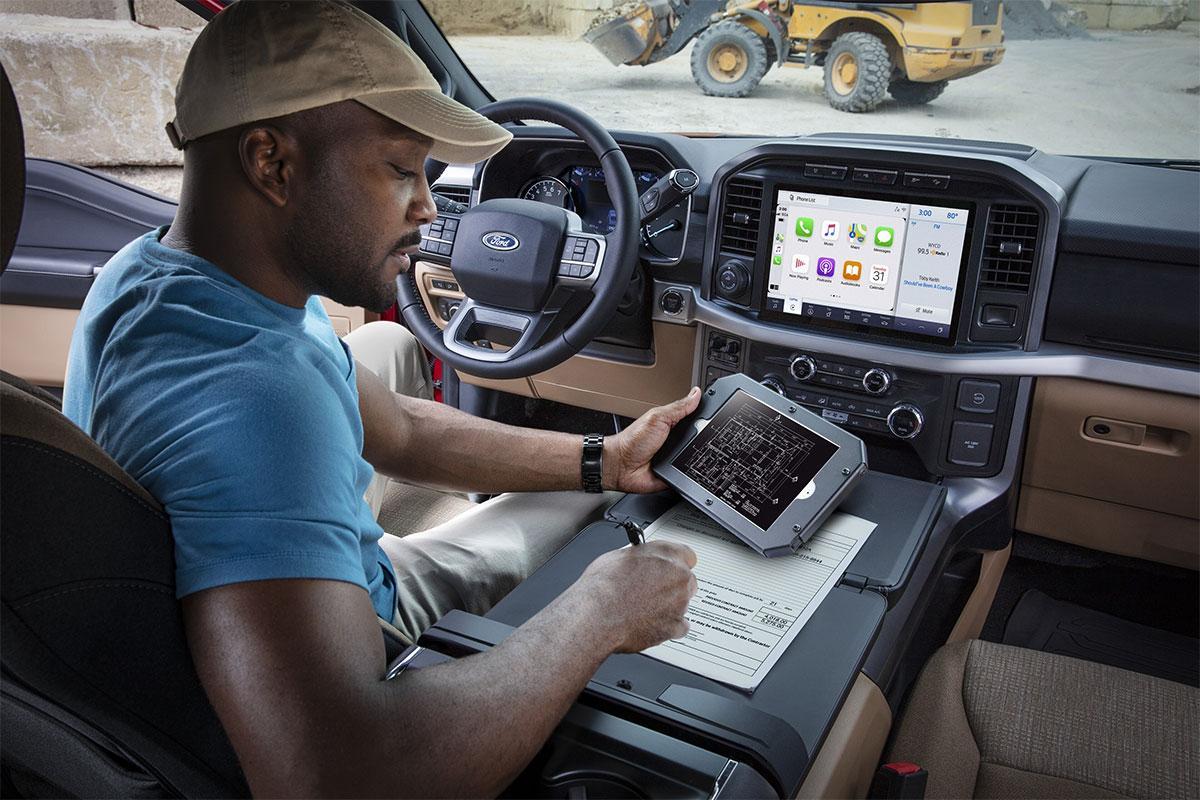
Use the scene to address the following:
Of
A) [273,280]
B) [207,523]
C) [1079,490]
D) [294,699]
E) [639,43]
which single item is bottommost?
[1079,490]

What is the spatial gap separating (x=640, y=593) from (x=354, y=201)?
554 mm

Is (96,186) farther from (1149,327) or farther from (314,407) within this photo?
(1149,327)

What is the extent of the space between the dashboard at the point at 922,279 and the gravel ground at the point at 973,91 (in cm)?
66

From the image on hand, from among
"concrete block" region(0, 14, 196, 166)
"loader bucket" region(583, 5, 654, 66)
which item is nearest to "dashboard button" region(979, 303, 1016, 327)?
"loader bucket" region(583, 5, 654, 66)

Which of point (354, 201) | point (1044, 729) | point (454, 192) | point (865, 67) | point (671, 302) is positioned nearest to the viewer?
point (354, 201)

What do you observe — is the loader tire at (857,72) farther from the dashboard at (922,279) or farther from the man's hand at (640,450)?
the man's hand at (640,450)

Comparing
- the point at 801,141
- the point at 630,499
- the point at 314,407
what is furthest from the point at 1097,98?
the point at 314,407

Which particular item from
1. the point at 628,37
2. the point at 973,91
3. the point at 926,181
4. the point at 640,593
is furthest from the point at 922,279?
the point at 628,37

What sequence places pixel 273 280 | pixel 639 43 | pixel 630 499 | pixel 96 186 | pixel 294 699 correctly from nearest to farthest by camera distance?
1. pixel 294 699
2. pixel 273 280
3. pixel 630 499
4. pixel 96 186
5. pixel 639 43

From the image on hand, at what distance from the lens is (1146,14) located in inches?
110

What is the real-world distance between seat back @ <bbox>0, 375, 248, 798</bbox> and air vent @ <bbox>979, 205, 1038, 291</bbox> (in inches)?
58.7

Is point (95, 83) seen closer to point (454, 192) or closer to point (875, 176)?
point (454, 192)

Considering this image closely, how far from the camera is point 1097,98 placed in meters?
3.98

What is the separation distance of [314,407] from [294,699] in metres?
0.28
